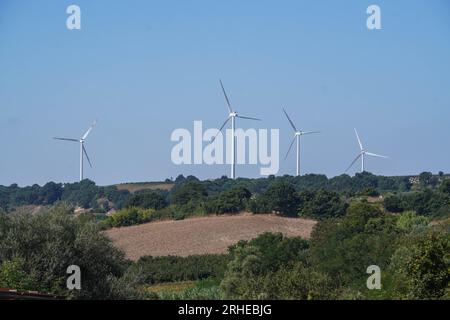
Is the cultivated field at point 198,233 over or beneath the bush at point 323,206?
beneath

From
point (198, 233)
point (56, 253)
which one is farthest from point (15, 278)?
point (198, 233)

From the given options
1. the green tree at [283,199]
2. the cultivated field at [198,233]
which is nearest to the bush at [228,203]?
the cultivated field at [198,233]

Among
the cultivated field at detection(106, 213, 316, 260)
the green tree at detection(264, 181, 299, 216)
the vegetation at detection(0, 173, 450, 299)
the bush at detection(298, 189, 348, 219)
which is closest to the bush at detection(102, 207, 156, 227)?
the cultivated field at detection(106, 213, 316, 260)

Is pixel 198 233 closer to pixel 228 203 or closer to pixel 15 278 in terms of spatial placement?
pixel 228 203

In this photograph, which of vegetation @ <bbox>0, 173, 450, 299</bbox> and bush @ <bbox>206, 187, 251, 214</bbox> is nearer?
vegetation @ <bbox>0, 173, 450, 299</bbox>

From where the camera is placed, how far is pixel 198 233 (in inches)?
4852

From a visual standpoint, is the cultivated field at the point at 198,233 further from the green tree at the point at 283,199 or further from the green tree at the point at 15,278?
the green tree at the point at 15,278

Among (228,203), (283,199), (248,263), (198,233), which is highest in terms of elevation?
(283,199)

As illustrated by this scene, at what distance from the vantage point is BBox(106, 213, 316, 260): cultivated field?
114m

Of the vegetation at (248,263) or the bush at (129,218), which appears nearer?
the vegetation at (248,263)

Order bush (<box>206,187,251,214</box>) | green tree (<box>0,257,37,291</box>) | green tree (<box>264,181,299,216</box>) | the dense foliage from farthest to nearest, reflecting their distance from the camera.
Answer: green tree (<box>264,181,299,216</box>) → bush (<box>206,187,251,214</box>) → the dense foliage → green tree (<box>0,257,37,291</box>)

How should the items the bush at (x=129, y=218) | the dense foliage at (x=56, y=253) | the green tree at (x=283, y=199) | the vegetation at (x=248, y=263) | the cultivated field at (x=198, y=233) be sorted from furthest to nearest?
the green tree at (x=283, y=199)
the bush at (x=129, y=218)
the cultivated field at (x=198, y=233)
the dense foliage at (x=56, y=253)
the vegetation at (x=248, y=263)

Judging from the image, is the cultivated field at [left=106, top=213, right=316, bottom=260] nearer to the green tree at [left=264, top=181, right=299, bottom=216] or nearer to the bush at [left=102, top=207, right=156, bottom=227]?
the green tree at [left=264, top=181, right=299, bottom=216]

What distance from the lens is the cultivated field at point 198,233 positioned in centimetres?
11449
